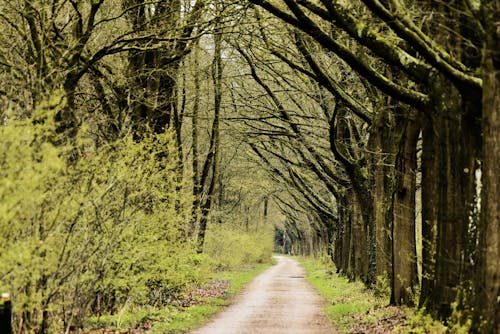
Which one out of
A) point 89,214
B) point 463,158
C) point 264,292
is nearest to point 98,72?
point 89,214

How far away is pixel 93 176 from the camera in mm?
10125

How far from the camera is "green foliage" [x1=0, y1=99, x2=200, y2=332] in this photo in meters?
7.70

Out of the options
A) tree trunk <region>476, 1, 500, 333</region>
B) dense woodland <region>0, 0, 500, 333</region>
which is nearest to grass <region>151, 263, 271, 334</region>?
dense woodland <region>0, 0, 500, 333</region>

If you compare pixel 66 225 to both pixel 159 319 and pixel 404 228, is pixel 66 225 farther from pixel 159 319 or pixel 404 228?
pixel 404 228

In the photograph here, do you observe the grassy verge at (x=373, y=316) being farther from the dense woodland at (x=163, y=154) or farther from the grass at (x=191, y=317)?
the grass at (x=191, y=317)

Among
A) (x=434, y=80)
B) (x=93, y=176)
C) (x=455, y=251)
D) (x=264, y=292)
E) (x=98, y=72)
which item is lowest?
(x=264, y=292)

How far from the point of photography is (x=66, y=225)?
977 cm

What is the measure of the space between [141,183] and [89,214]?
168 cm

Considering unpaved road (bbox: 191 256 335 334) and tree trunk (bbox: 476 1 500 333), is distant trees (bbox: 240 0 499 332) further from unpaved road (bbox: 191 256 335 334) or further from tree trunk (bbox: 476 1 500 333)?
unpaved road (bbox: 191 256 335 334)

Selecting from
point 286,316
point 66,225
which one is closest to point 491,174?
point 66,225

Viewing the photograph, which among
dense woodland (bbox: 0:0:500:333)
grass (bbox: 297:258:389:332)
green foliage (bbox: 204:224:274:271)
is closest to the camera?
dense woodland (bbox: 0:0:500:333)

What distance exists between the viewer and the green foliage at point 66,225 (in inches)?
303

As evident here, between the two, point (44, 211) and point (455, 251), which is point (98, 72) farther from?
point (455, 251)

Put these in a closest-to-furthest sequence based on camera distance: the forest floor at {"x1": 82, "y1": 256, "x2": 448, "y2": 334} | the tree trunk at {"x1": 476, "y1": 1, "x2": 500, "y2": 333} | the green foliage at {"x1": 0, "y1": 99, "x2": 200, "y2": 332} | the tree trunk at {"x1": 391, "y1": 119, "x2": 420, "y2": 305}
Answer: the green foliage at {"x1": 0, "y1": 99, "x2": 200, "y2": 332}
the tree trunk at {"x1": 476, "y1": 1, "x2": 500, "y2": 333}
the forest floor at {"x1": 82, "y1": 256, "x2": 448, "y2": 334}
the tree trunk at {"x1": 391, "y1": 119, "x2": 420, "y2": 305}
